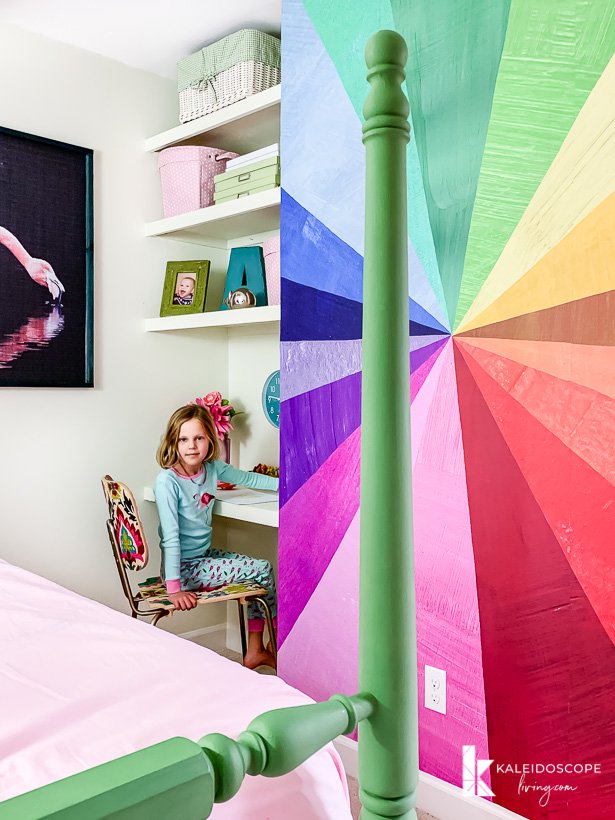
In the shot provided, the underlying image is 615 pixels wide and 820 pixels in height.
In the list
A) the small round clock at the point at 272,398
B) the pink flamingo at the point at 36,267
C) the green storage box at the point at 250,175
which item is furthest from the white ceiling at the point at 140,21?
the small round clock at the point at 272,398

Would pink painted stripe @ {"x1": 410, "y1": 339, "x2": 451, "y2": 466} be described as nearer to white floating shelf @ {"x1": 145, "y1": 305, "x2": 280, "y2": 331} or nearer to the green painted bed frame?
white floating shelf @ {"x1": 145, "y1": 305, "x2": 280, "y2": 331}

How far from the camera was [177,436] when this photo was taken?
2834mm

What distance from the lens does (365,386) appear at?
33.6 inches

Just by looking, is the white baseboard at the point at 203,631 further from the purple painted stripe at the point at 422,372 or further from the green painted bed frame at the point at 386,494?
the green painted bed frame at the point at 386,494

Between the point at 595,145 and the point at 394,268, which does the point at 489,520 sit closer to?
the point at 595,145

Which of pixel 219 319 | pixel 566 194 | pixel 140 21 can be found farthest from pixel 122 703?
pixel 140 21

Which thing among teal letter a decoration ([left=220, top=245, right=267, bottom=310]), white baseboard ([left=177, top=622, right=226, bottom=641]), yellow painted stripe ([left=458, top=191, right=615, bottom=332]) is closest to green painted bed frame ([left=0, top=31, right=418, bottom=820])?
yellow painted stripe ([left=458, top=191, right=615, bottom=332])

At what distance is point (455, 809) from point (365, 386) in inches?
58.6

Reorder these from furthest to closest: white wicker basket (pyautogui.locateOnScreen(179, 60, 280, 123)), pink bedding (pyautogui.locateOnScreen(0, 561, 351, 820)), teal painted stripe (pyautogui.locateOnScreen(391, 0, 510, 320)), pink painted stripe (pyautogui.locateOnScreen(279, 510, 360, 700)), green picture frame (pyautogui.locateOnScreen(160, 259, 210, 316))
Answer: green picture frame (pyautogui.locateOnScreen(160, 259, 210, 316)) → white wicker basket (pyautogui.locateOnScreen(179, 60, 280, 123)) → pink painted stripe (pyautogui.locateOnScreen(279, 510, 360, 700)) → teal painted stripe (pyautogui.locateOnScreen(391, 0, 510, 320)) → pink bedding (pyautogui.locateOnScreen(0, 561, 351, 820))

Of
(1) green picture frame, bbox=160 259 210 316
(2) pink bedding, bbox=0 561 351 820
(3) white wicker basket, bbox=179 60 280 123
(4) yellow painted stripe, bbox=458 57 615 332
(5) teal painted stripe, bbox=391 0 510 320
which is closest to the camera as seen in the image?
(2) pink bedding, bbox=0 561 351 820

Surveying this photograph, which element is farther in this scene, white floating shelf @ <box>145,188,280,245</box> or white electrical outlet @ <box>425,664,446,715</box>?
white floating shelf @ <box>145,188,280,245</box>

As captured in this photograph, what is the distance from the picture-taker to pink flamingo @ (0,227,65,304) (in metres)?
2.70

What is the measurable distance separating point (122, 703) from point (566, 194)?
4.46 feet

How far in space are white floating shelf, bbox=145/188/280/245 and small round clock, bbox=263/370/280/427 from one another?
0.60 metres
